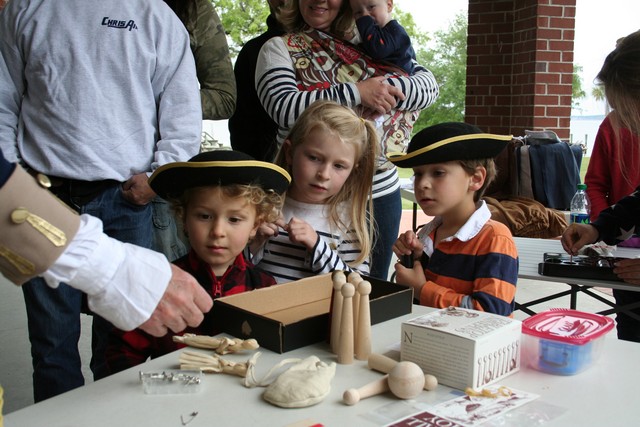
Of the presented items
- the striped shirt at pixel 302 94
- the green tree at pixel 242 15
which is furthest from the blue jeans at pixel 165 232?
the green tree at pixel 242 15

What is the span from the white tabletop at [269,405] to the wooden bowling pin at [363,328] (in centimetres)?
4

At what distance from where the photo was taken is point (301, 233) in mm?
2195

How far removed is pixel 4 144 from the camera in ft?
7.24

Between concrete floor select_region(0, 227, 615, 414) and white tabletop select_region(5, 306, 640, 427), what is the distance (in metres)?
2.01

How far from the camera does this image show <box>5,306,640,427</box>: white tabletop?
116 centimetres

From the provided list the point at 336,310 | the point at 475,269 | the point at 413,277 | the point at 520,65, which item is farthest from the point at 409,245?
the point at 520,65

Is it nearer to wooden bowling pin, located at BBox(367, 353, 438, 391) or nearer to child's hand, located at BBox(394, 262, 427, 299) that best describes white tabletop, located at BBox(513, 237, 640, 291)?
child's hand, located at BBox(394, 262, 427, 299)

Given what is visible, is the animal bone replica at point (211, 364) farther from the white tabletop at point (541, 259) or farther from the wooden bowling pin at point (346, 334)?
the white tabletop at point (541, 259)

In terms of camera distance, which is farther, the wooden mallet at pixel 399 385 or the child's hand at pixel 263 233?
the child's hand at pixel 263 233

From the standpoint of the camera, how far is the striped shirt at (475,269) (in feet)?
6.29

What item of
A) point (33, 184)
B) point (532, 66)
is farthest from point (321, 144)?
point (532, 66)

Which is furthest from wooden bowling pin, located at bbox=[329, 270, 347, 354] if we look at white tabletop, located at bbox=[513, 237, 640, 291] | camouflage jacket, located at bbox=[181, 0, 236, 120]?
white tabletop, located at bbox=[513, 237, 640, 291]

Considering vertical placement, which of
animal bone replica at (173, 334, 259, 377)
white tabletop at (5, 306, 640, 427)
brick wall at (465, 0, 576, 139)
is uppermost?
brick wall at (465, 0, 576, 139)

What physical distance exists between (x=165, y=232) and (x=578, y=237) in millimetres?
1741
